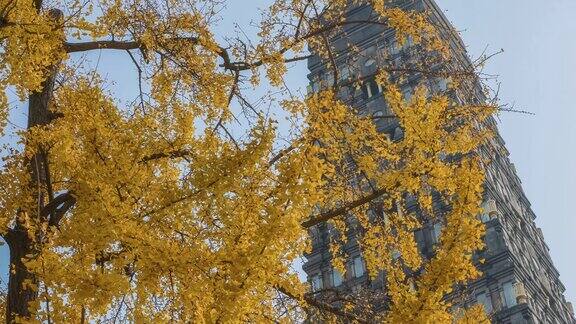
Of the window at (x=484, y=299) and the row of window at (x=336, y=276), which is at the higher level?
the row of window at (x=336, y=276)

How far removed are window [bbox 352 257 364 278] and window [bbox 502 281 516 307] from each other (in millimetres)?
4743

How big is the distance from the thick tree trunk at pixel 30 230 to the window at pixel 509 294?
17.5 m

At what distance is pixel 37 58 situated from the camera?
5711 mm

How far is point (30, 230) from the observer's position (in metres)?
4.94

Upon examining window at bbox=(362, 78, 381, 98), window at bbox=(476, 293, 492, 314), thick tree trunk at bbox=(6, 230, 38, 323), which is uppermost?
window at bbox=(362, 78, 381, 98)

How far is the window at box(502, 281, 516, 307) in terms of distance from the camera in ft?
70.2

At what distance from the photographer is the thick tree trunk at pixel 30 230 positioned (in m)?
5.62

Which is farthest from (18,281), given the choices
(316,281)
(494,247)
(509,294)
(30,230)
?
(316,281)

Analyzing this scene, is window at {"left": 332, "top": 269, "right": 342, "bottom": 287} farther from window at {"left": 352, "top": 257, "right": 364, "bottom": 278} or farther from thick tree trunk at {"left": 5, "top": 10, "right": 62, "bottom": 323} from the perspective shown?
thick tree trunk at {"left": 5, "top": 10, "right": 62, "bottom": 323}

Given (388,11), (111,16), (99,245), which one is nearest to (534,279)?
(388,11)

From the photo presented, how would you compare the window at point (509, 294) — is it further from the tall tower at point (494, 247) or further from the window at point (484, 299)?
the window at point (484, 299)

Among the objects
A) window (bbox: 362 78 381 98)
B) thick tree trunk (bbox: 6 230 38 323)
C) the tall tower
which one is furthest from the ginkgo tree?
window (bbox: 362 78 381 98)

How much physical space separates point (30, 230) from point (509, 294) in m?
19.1

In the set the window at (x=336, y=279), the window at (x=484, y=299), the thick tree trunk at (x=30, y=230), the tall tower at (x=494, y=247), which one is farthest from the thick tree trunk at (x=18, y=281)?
the window at (x=336, y=279)
